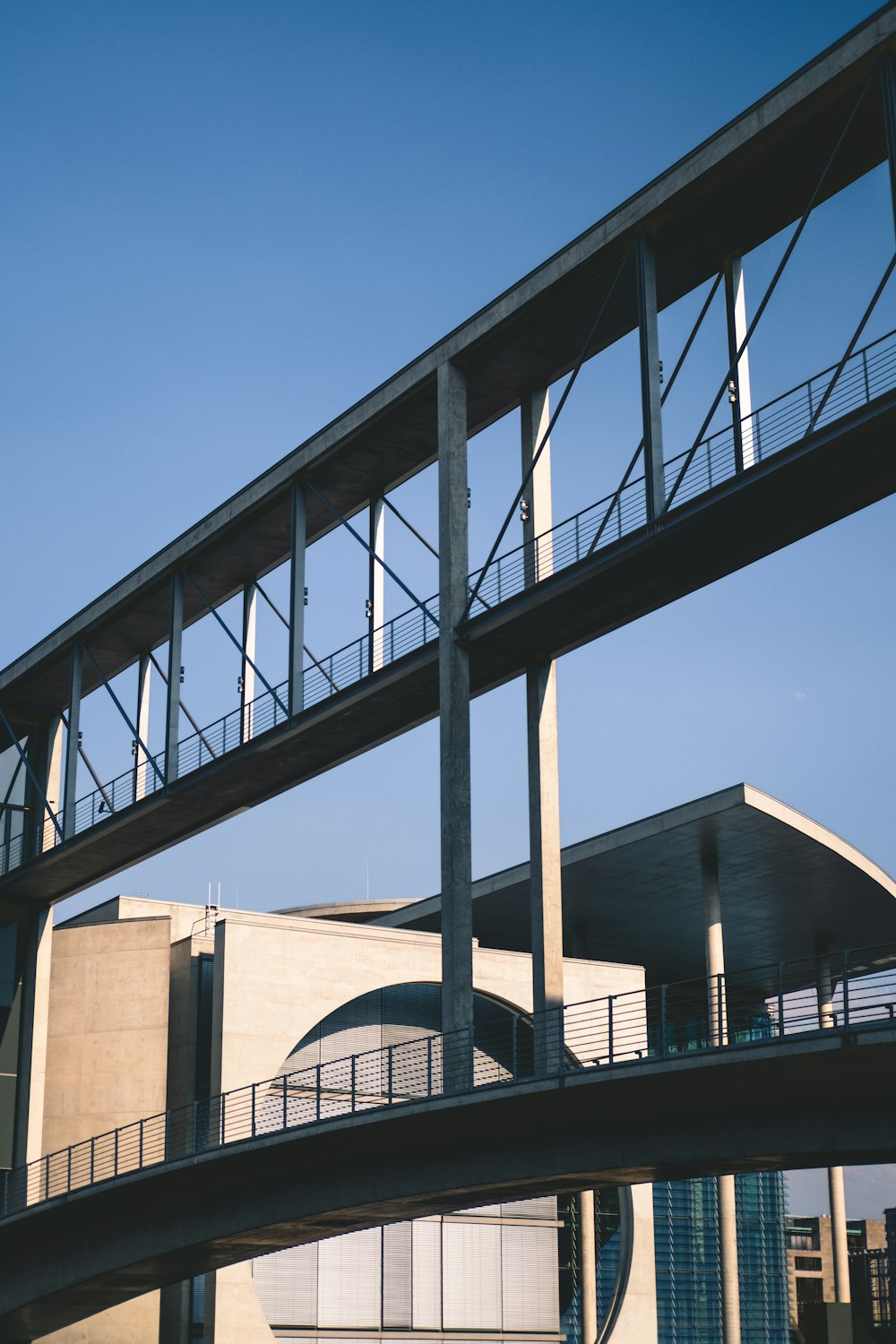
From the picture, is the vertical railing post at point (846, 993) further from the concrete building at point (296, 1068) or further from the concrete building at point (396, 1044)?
the concrete building at point (296, 1068)

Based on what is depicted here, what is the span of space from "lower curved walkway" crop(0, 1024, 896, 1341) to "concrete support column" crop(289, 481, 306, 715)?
9.97 meters

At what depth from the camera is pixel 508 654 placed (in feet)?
106

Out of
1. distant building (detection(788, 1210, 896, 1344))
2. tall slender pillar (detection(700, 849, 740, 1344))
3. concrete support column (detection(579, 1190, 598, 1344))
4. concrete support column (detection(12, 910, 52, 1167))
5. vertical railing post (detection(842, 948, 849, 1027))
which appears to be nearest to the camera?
vertical railing post (detection(842, 948, 849, 1027))

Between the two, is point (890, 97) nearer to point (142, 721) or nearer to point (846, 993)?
point (846, 993)

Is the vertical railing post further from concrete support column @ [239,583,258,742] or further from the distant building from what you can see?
the distant building

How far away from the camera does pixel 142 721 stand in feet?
145

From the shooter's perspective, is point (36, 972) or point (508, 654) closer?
point (508, 654)

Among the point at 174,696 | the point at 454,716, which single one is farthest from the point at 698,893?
the point at 454,716

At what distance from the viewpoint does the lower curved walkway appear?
73.5ft

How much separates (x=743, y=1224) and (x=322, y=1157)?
3057 cm

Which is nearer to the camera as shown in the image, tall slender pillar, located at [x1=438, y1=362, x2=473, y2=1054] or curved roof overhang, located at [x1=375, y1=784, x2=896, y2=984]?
tall slender pillar, located at [x1=438, y1=362, x2=473, y2=1054]

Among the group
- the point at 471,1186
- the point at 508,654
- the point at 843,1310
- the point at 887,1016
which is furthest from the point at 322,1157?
the point at 843,1310

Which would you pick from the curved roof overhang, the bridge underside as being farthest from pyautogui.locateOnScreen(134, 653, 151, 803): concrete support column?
the curved roof overhang

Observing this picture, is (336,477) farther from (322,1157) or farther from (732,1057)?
(732,1057)
